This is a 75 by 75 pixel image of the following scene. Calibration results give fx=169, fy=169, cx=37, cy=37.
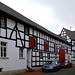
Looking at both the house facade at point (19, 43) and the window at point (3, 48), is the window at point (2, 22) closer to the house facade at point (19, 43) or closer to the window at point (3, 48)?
the house facade at point (19, 43)

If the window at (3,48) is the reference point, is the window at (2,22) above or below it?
above

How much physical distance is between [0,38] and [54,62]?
10.2 m

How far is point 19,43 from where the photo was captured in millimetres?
19984

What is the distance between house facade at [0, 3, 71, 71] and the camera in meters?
17.1

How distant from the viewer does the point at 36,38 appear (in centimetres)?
2531

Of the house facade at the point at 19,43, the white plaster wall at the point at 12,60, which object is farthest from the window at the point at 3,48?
the white plaster wall at the point at 12,60

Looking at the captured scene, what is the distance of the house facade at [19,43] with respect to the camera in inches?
675

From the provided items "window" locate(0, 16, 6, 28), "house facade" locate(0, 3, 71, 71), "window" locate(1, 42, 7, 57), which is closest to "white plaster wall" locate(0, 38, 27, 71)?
"house facade" locate(0, 3, 71, 71)

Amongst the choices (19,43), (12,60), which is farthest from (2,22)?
(12,60)

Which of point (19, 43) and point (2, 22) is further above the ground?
point (2, 22)

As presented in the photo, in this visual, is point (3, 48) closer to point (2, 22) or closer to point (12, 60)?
point (12, 60)

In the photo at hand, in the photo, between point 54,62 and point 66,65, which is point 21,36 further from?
point 66,65

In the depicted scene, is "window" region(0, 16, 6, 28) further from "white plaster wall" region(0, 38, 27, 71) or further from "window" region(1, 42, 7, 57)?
"window" region(1, 42, 7, 57)

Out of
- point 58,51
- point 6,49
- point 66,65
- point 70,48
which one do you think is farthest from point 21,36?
point 70,48
